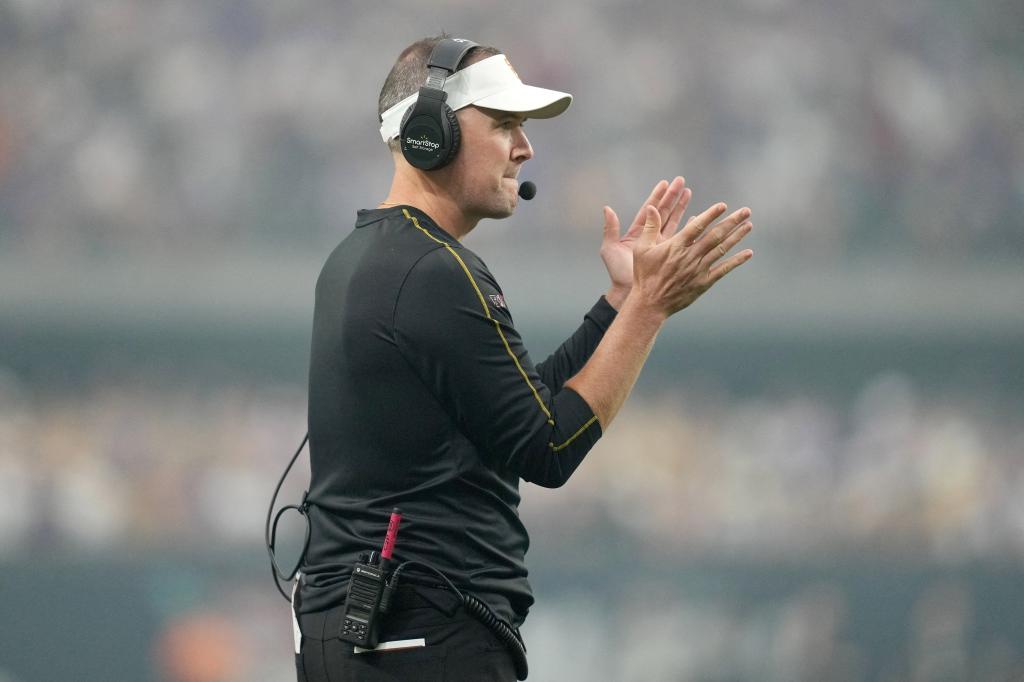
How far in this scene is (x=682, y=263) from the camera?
5.74ft

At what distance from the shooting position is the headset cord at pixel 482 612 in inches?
63.0

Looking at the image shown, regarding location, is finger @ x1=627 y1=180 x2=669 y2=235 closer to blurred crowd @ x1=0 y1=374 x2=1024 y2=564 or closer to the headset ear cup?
the headset ear cup

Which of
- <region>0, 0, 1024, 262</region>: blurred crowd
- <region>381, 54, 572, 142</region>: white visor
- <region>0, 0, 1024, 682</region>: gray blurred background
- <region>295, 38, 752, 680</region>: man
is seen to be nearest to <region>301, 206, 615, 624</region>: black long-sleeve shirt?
<region>295, 38, 752, 680</region>: man

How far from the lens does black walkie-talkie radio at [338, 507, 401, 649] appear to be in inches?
62.8

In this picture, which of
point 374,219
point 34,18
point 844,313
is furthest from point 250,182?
point 374,219

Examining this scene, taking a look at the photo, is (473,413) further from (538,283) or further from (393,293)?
(538,283)

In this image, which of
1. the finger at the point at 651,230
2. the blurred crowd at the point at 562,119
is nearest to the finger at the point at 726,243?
the finger at the point at 651,230

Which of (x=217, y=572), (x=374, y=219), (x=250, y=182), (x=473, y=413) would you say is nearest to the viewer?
(x=473, y=413)

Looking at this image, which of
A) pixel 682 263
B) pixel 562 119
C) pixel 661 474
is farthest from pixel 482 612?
pixel 562 119

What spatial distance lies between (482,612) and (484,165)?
0.69 metres

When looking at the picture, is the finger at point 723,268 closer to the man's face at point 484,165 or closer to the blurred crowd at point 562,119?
the man's face at point 484,165

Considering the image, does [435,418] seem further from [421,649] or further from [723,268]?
[723,268]

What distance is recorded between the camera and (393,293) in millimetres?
1646

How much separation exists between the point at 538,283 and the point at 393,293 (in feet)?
12.4
